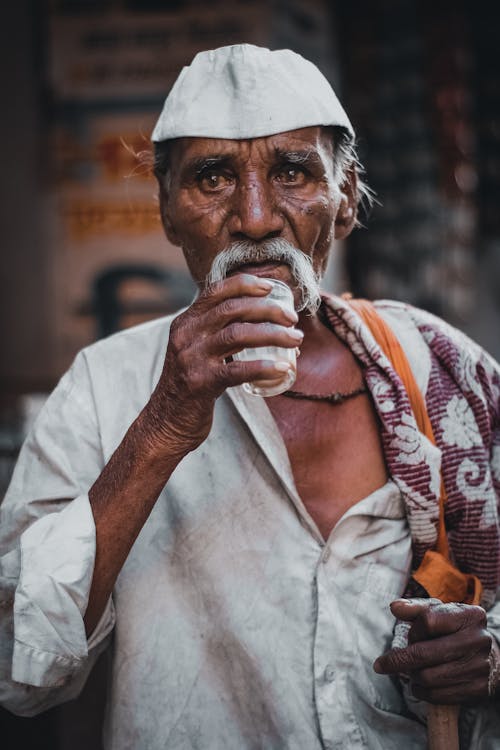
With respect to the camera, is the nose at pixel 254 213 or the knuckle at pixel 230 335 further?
the nose at pixel 254 213

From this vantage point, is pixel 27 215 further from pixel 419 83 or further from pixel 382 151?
pixel 419 83

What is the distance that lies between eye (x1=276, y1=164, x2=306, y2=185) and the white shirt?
1.70 ft

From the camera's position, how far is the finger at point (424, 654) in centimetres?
169

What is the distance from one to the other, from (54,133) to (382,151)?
1.90m

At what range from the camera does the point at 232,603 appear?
5.98 feet

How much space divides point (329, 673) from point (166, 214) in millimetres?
1156

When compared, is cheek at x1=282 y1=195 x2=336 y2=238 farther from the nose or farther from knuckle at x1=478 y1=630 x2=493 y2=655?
knuckle at x1=478 y1=630 x2=493 y2=655

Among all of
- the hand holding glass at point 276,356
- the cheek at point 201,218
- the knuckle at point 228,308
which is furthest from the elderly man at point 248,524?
the knuckle at point 228,308

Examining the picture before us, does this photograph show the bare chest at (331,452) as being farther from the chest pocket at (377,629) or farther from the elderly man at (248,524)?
the chest pocket at (377,629)

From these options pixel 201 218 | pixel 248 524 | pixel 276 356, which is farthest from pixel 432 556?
pixel 201 218

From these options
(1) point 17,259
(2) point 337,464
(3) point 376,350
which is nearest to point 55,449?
(2) point 337,464

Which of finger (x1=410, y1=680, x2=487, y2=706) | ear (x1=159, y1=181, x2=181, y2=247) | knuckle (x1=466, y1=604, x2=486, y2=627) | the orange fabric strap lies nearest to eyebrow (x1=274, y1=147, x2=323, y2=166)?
ear (x1=159, y1=181, x2=181, y2=247)

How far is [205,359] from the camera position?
4.95ft

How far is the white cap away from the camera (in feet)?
5.98
